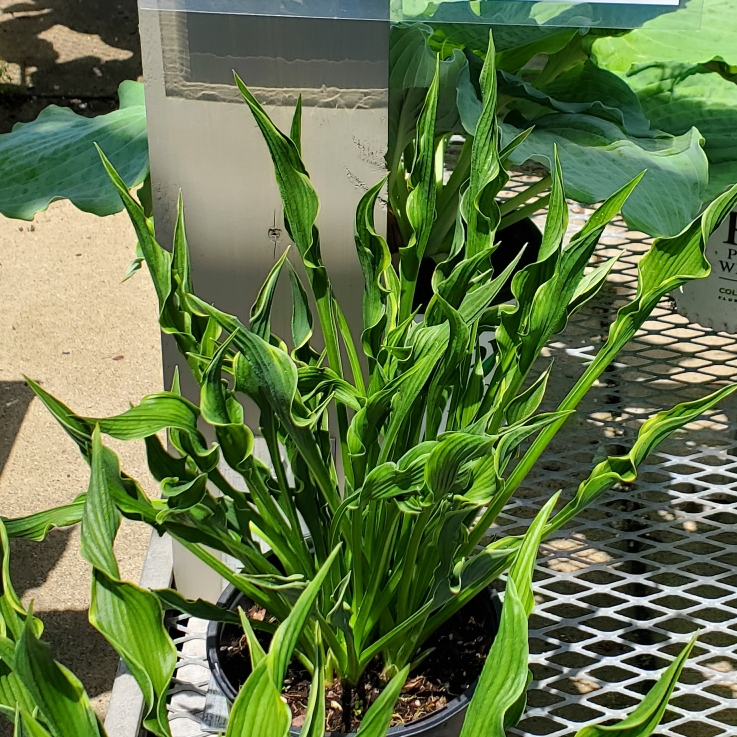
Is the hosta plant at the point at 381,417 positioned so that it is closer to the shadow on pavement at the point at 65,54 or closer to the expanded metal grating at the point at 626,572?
the expanded metal grating at the point at 626,572

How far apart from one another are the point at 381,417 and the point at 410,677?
0.24m

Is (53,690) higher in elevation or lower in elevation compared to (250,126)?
lower

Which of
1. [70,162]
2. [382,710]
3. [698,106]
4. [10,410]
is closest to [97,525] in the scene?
[382,710]

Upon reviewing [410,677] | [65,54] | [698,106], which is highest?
[698,106]

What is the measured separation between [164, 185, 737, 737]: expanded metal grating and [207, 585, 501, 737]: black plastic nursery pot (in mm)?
77

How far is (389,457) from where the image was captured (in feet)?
2.35

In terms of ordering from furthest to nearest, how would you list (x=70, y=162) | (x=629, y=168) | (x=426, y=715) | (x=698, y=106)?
(x=698, y=106) < (x=70, y=162) < (x=629, y=168) < (x=426, y=715)

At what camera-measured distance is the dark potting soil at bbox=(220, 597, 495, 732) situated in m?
0.75

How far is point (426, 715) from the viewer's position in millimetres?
708

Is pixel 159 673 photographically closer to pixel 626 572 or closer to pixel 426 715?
pixel 426 715

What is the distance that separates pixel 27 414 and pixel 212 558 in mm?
1111

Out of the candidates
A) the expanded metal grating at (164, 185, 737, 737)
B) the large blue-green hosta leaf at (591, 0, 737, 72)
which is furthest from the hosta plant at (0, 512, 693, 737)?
the large blue-green hosta leaf at (591, 0, 737, 72)

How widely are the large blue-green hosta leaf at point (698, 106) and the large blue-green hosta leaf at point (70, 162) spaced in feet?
2.25

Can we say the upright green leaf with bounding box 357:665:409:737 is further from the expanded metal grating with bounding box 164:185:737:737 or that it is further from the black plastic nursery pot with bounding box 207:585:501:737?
the expanded metal grating with bounding box 164:185:737:737
